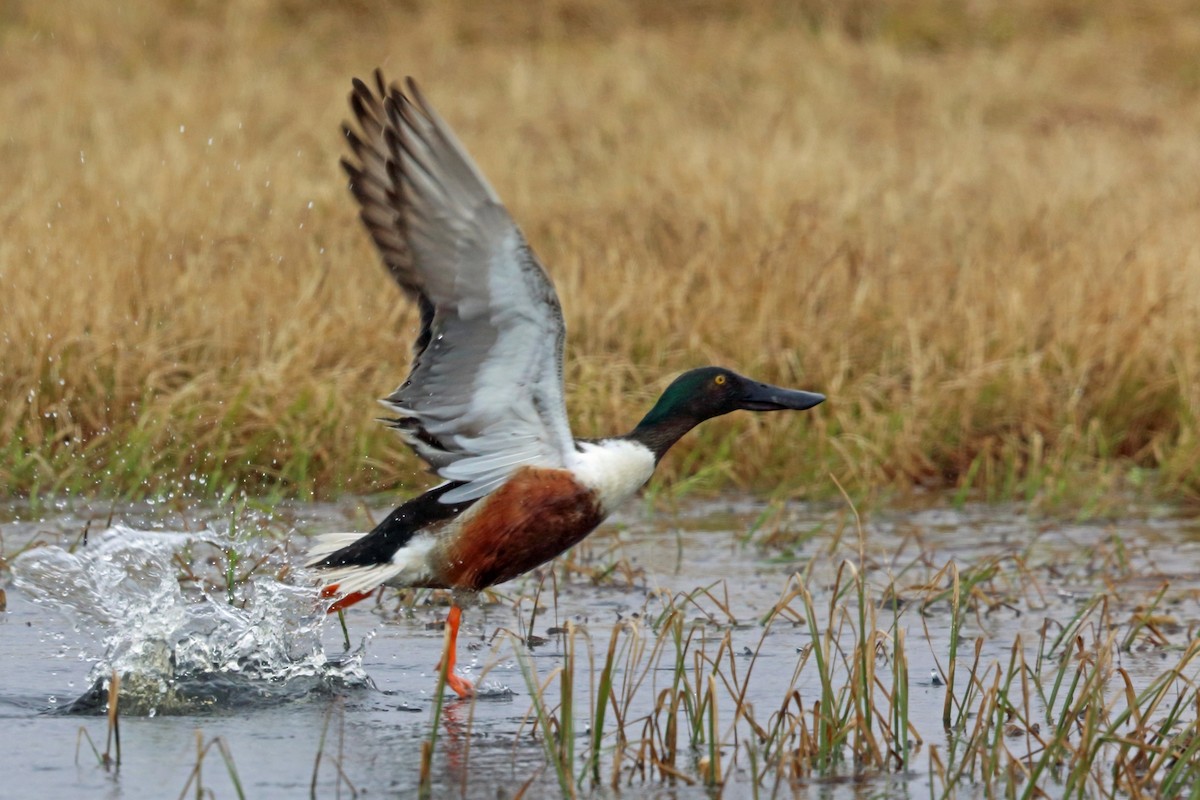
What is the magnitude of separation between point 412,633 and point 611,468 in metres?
0.87

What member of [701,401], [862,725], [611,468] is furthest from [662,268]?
[862,725]

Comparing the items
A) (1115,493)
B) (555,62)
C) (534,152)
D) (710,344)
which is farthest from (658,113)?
(1115,493)

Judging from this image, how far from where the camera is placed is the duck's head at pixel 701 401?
4.75 meters

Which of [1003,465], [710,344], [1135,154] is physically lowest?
[1003,465]

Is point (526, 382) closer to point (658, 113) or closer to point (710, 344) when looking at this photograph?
point (710, 344)

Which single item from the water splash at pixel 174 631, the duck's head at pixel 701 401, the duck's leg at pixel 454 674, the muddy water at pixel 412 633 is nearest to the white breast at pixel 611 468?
the duck's head at pixel 701 401

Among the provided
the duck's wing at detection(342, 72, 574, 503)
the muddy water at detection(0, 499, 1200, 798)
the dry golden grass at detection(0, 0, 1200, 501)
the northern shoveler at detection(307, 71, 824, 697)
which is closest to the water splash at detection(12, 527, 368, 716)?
the muddy water at detection(0, 499, 1200, 798)

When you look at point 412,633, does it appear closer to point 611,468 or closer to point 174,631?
point 174,631

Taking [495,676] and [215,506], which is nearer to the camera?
[495,676]

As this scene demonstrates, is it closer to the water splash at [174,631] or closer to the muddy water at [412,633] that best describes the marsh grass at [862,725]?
the muddy water at [412,633]

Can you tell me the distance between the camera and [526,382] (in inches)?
168

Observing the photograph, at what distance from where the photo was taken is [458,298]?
13.5 ft

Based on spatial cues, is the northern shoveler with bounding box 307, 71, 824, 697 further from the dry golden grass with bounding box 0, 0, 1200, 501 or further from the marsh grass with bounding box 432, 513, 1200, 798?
the dry golden grass with bounding box 0, 0, 1200, 501

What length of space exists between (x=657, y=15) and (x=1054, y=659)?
11.7m
